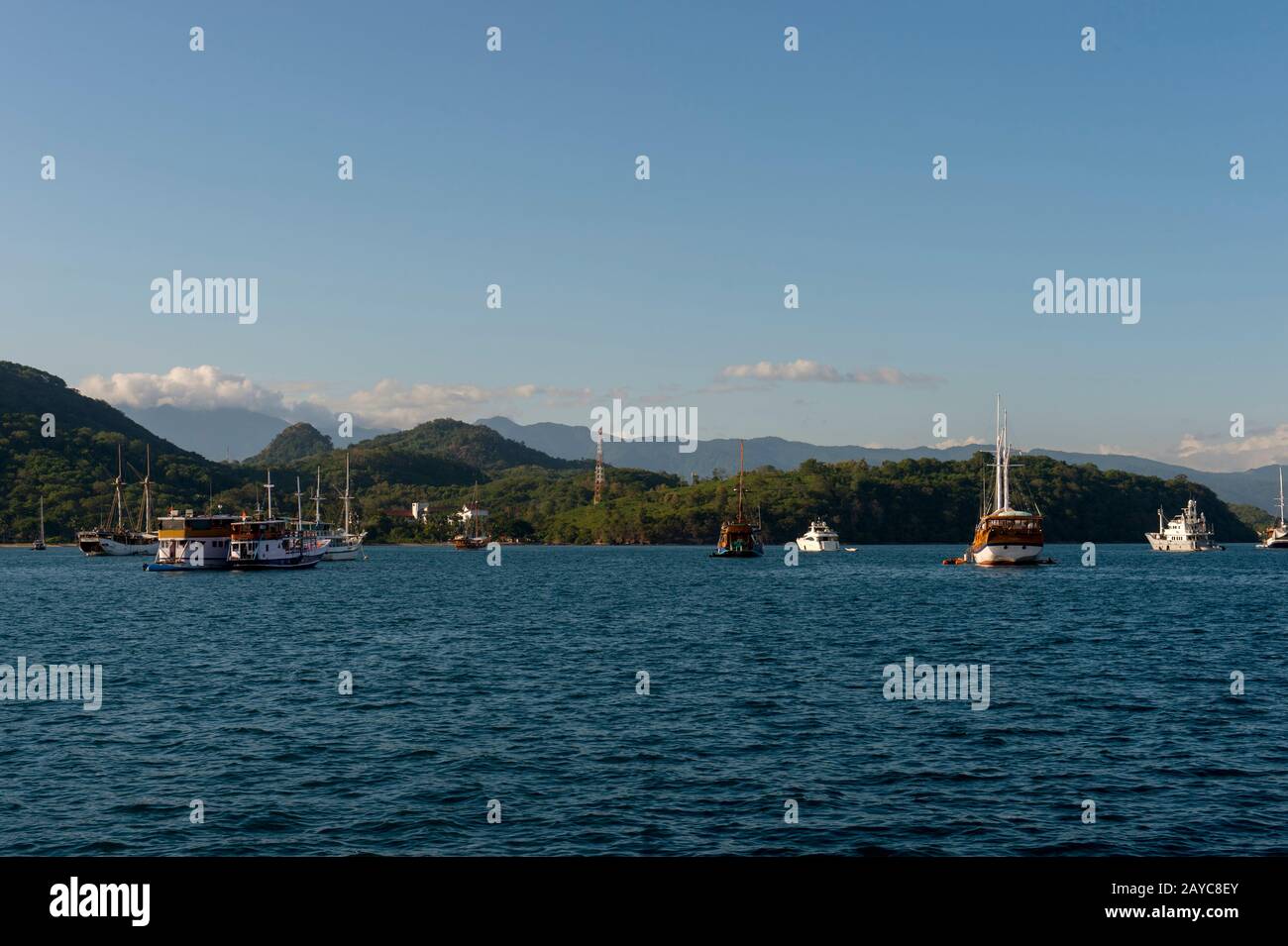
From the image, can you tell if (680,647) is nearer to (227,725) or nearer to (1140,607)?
(227,725)

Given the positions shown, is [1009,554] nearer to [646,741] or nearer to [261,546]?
[261,546]

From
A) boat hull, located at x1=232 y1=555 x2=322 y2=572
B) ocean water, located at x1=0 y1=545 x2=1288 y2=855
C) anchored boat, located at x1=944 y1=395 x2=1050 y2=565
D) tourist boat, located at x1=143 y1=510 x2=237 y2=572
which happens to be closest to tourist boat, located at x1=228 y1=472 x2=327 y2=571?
boat hull, located at x1=232 y1=555 x2=322 y2=572

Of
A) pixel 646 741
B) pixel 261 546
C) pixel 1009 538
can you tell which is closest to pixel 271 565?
pixel 261 546

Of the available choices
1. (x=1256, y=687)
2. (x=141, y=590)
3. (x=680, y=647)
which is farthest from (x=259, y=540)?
(x=1256, y=687)

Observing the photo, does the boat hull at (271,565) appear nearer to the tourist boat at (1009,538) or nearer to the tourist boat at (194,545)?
the tourist boat at (194,545)

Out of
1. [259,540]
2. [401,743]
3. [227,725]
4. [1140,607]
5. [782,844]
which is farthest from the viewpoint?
[259,540]

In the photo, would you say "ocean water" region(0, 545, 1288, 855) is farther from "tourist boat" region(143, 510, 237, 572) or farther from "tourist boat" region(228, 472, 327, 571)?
"tourist boat" region(143, 510, 237, 572)
